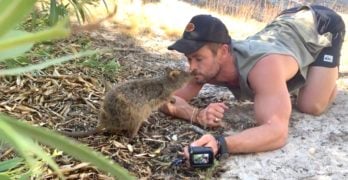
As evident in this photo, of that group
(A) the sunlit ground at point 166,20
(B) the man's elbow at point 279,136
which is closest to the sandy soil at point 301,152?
(B) the man's elbow at point 279,136

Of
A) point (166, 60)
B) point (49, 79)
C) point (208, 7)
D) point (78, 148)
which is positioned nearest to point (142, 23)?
point (166, 60)

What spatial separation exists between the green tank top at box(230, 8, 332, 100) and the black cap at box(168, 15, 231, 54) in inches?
7.1

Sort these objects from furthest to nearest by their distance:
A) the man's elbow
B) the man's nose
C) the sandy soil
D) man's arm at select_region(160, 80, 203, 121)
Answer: man's arm at select_region(160, 80, 203, 121), the man's nose, the man's elbow, the sandy soil

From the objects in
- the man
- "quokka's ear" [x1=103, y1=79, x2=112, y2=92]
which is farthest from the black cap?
"quokka's ear" [x1=103, y1=79, x2=112, y2=92]

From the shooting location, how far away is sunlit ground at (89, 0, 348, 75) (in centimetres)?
637

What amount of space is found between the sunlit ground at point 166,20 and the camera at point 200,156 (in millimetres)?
3011

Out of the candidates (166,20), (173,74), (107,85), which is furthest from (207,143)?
(166,20)

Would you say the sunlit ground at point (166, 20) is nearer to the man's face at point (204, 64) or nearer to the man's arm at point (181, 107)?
the man's arm at point (181, 107)

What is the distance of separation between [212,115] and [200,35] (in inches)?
20.0

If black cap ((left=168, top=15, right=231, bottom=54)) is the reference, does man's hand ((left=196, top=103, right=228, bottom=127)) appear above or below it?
below

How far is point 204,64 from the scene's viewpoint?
3480 mm

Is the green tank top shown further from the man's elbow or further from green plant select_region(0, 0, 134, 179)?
green plant select_region(0, 0, 134, 179)

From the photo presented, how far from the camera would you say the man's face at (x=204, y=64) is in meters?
3.42

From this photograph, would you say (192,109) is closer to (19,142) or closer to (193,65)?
(193,65)
